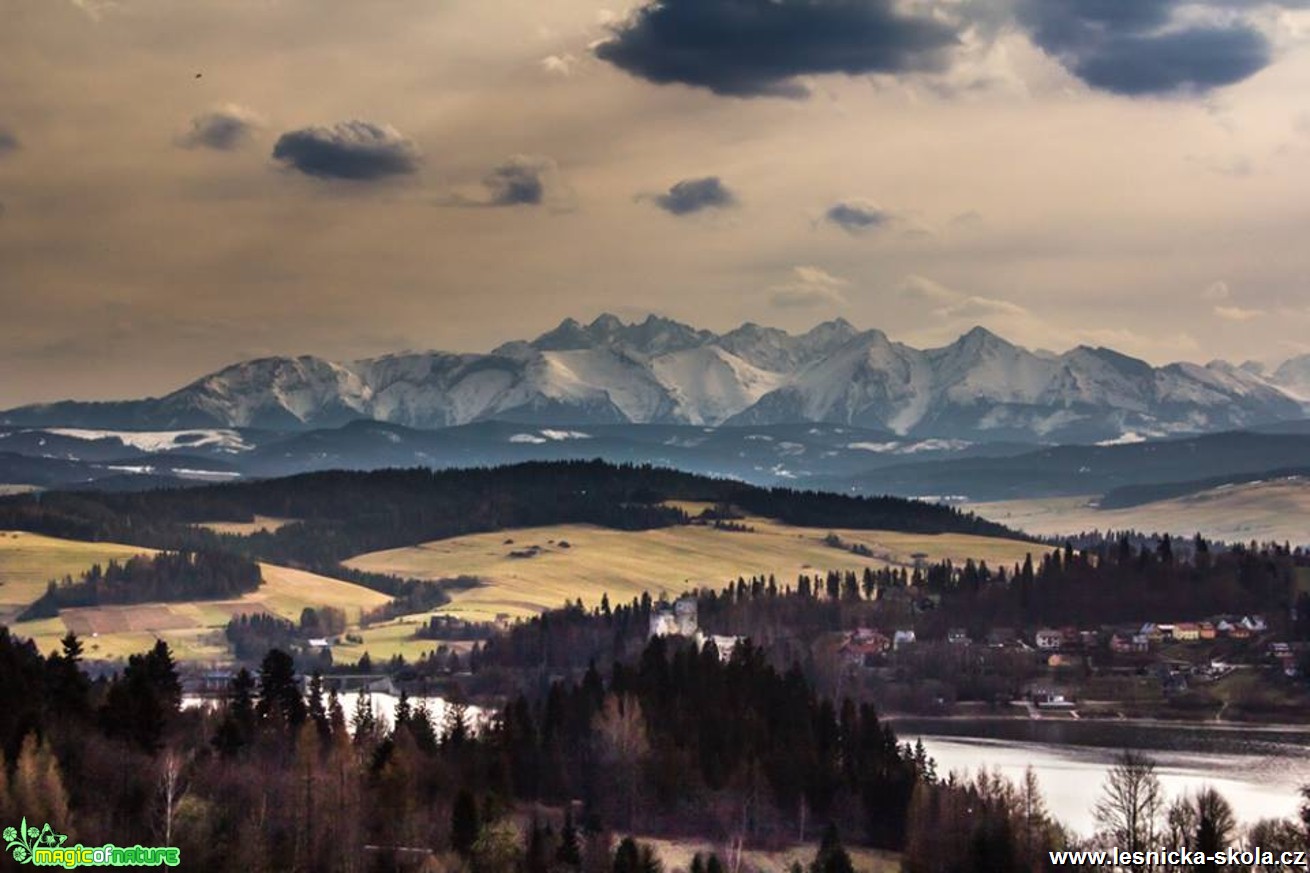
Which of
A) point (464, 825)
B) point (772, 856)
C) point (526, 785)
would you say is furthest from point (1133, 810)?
point (464, 825)

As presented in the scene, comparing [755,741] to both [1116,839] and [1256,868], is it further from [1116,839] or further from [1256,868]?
[1256,868]

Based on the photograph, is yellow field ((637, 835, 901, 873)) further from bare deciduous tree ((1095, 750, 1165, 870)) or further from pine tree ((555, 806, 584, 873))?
bare deciduous tree ((1095, 750, 1165, 870))

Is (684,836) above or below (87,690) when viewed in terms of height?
below

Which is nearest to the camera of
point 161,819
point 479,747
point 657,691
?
point 161,819

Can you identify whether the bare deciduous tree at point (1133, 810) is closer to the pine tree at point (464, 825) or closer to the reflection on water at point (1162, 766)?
the reflection on water at point (1162, 766)

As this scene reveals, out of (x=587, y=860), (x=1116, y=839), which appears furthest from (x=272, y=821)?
(x=1116, y=839)

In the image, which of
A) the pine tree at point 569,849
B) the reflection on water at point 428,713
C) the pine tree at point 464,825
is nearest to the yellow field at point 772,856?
the pine tree at point 569,849

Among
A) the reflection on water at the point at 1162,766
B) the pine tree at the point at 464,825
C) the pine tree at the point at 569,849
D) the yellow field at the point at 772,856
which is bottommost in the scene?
the yellow field at the point at 772,856

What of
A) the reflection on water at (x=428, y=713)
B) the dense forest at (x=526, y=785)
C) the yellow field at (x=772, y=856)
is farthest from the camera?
the reflection on water at (x=428, y=713)

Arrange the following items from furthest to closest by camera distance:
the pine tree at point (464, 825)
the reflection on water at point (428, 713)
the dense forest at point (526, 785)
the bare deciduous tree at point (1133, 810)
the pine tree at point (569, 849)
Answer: the reflection on water at point (428, 713) < the bare deciduous tree at point (1133, 810) < the pine tree at point (569, 849) < the pine tree at point (464, 825) < the dense forest at point (526, 785)

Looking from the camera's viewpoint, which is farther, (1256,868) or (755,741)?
(755,741)

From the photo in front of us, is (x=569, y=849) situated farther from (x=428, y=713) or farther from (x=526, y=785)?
(x=428, y=713)
